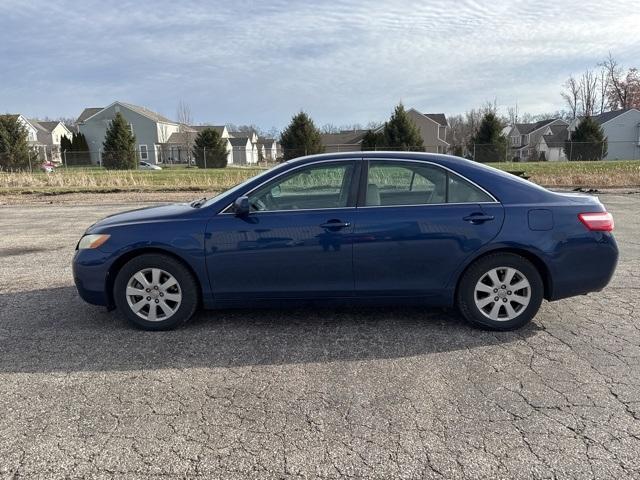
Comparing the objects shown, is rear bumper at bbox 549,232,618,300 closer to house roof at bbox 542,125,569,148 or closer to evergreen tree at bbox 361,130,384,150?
evergreen tree at bbox 361,130,384,150

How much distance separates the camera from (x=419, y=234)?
394cm

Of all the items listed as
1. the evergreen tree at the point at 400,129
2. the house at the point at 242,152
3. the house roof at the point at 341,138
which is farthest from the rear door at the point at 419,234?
the house roof at the point at 341,138

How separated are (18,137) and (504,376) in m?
40.4

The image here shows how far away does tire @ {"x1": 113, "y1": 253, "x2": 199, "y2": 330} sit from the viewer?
4.04 m

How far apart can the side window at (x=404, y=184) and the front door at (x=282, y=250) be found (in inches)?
9.2

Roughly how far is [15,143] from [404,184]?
38714 millimetres

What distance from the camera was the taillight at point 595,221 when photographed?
4008 millimetres

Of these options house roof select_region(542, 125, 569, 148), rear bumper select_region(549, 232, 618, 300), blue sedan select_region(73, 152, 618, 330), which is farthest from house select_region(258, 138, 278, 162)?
rear bumper select_region(549, 232, 618, 300)

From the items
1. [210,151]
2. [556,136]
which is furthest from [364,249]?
[556,136]

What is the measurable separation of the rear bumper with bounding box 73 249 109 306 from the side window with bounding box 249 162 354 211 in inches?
57.2

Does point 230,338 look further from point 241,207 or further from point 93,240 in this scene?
point 93,240

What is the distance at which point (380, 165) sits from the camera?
4.15 meters

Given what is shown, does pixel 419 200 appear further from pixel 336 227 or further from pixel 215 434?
pixel 215 434

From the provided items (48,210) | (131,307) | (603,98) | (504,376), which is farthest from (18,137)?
(603,98)
